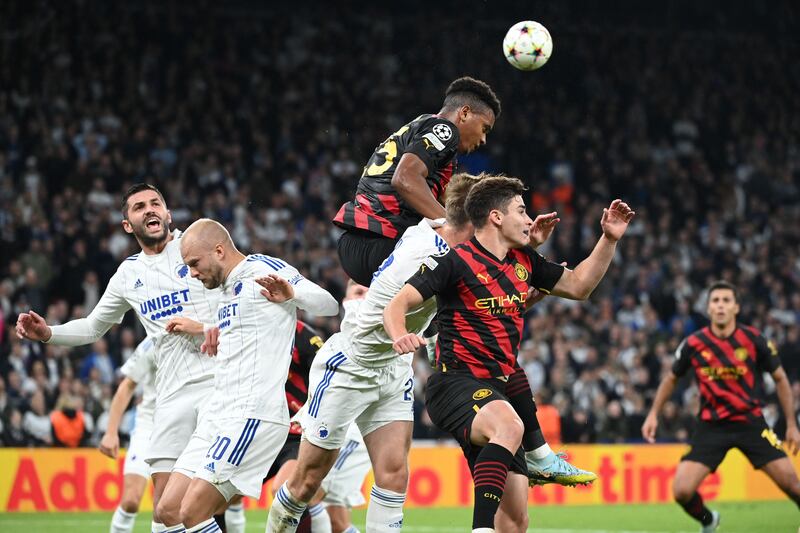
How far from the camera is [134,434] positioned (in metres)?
10.8

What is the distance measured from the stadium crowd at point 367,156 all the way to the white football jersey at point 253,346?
29.6 feet

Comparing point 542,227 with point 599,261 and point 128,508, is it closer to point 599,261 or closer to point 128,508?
point 599,261

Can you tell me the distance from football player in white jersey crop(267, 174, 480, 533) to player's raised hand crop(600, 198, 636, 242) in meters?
0.87

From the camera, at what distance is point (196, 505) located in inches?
273

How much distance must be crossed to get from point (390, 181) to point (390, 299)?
30.4 inches

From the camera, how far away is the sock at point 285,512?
775 centimetres

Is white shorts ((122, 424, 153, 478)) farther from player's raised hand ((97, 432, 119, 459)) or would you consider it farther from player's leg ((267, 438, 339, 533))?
player's leg ((267, 438, 339, 533))

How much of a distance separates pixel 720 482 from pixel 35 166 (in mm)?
11777

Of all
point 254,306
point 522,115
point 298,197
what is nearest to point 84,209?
point 298,197

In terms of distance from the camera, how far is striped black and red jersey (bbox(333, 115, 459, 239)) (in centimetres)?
765

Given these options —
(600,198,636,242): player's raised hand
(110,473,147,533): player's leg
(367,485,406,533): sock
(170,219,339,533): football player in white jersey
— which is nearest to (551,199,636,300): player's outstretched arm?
(600,198,636,242): player's raised hand

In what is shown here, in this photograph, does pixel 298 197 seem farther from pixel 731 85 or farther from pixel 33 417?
pixel 731 85

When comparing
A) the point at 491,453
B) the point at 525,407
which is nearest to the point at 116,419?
the point at 525,407

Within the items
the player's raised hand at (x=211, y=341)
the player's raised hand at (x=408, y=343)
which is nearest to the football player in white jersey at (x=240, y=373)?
the player's raised hand at (x=211, y=341)
